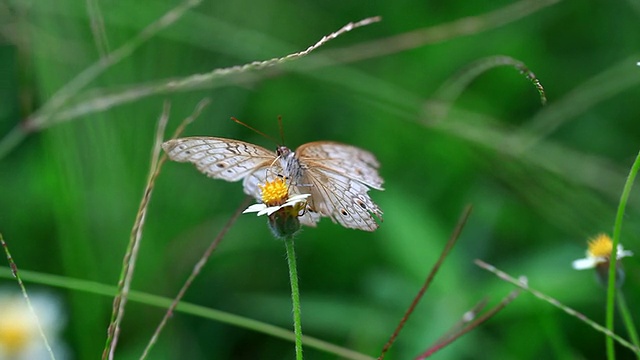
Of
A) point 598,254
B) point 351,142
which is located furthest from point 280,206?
point 351,142

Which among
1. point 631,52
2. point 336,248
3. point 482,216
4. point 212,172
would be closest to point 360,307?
point 336,248

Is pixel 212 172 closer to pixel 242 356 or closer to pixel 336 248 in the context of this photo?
pixel 242 356

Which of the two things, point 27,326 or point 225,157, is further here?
point 27,326

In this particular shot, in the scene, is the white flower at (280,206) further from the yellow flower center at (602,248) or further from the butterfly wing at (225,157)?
the yellow flower center at (602,248)

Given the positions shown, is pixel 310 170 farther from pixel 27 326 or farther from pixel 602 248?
pixel 27 326

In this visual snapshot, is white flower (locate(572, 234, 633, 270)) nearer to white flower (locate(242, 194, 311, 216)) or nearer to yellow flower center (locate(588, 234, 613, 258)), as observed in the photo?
yellow flower center (locate(588, 234, 613, 258))

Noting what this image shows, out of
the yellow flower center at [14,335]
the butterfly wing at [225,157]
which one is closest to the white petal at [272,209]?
the butterfly wing at [225,157]

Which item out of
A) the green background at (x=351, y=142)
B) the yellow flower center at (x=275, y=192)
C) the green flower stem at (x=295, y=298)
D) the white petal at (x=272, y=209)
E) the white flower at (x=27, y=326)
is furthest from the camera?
the green background at (x=351, y=142)

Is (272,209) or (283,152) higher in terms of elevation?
(283,152)
